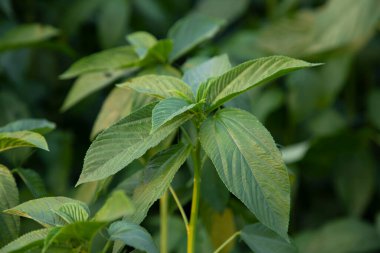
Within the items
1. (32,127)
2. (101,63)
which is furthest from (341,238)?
(32,127)

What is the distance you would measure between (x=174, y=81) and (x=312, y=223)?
1065 mm

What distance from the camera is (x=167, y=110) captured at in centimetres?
60

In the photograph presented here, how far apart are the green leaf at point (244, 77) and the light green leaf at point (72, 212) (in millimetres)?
149

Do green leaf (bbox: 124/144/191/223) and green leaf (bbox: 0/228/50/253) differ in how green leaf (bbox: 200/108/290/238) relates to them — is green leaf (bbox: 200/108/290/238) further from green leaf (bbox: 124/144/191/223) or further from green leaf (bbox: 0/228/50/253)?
green leaf (bbox: 0/228/50/253)

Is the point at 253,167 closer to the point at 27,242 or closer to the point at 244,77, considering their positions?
the point at 244,77

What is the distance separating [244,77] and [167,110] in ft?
0.26

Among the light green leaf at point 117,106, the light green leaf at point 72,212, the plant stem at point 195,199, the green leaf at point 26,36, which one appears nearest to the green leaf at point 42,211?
the light green leaf at point 72,212

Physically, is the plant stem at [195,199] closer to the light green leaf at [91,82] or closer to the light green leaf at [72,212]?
the light green leaf at [72,212]

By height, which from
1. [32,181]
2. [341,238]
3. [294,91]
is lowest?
[341,238]

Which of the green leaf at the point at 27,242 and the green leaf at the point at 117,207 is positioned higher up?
the green leaf at the point at 117,207

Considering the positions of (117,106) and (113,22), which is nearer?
(117,106)

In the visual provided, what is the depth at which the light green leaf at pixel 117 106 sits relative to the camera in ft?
2.74

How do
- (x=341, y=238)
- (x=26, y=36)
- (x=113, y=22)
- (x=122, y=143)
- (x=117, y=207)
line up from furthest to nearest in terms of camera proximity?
(x=113, y=22) → (x=341, y=238) → (x=26, y=36) → (x=122, y=143) → (x=117, y=207)

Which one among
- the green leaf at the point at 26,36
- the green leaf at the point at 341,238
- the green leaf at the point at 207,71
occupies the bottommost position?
the green leaf at the point at 341,238
